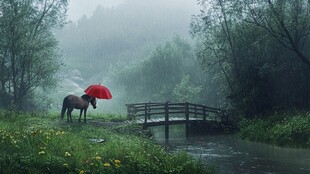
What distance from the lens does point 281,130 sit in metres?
21.4

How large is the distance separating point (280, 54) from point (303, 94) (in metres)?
3.35

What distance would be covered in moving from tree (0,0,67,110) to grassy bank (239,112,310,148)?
55.6ft

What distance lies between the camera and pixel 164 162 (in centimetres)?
1041

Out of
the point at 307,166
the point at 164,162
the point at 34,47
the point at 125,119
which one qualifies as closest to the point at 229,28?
the point at 125,119

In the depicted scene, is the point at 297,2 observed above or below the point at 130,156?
above

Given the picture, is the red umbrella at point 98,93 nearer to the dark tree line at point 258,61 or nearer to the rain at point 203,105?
the rain at point 203,105

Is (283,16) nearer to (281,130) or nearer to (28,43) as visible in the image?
(281,130)

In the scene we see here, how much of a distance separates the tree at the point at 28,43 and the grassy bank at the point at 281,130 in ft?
55.6

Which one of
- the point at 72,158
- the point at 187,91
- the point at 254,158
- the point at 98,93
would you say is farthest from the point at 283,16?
the point at 187,91

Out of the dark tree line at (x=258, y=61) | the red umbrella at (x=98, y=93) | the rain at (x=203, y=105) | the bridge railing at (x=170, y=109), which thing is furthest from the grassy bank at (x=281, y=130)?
the red umbrella at (x=98, y=93)

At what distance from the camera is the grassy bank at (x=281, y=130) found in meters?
20.0

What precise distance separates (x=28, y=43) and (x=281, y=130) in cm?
1951

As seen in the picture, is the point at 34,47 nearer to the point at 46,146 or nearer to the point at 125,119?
the point at 125,119

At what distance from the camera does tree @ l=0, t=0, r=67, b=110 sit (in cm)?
2878
